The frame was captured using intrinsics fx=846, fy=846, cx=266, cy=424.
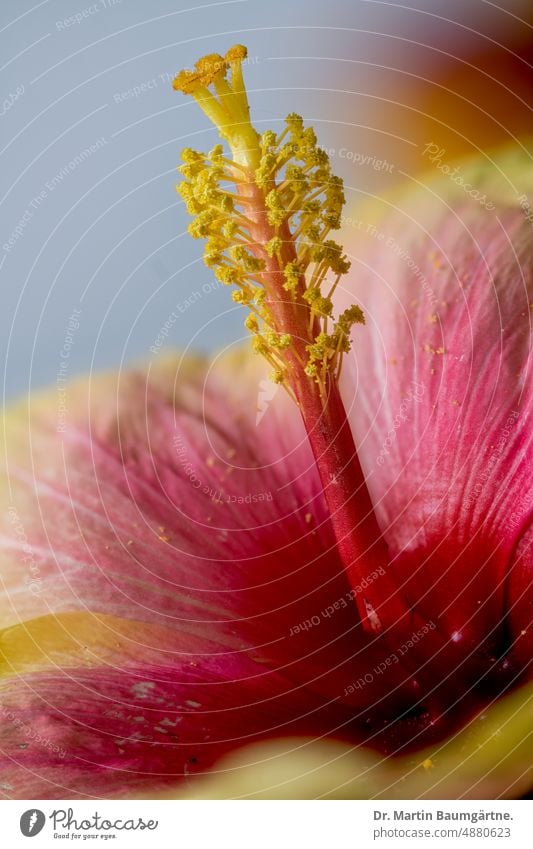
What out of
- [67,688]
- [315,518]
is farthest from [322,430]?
[67,688]

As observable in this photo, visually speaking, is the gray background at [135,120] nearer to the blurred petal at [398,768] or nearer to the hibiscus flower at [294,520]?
the hibiscus flower at [294,520]

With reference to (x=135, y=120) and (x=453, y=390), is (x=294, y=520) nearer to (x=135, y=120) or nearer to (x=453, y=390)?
(x=453, y=390)

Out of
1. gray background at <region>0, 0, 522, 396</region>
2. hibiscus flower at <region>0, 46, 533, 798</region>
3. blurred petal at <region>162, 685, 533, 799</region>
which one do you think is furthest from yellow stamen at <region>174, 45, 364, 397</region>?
blurred petal at <region>162, 685, 533, 799</region>

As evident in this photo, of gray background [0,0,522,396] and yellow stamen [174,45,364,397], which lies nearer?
yellow stamen [174,45,364,397]

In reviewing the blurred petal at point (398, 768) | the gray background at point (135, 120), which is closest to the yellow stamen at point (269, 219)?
the gray background at point (135, 120)

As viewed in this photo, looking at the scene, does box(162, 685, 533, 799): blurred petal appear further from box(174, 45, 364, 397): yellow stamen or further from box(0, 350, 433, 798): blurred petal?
box(174, 45, 364, 397): yellow stamen
